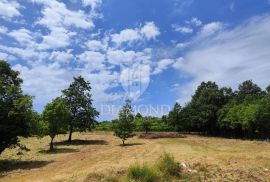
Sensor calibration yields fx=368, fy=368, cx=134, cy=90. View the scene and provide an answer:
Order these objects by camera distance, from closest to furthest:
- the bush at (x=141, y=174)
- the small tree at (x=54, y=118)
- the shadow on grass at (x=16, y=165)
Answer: the bush at (x=141, y=174) → the shadow on grass at (x=16, y=165) → the small tree at (x=54, y=118)

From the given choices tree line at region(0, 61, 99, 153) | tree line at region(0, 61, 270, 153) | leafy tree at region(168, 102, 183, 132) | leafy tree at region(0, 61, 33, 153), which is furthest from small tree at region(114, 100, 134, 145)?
leafy tree at region(168, 102, 183, 132)

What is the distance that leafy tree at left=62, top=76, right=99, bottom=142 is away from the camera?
172 ft

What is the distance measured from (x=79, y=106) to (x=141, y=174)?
3724cm

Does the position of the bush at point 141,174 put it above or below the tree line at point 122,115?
below

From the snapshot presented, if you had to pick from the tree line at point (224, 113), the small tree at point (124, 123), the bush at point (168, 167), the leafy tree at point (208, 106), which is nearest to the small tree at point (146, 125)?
the tree line at point (224, 113)

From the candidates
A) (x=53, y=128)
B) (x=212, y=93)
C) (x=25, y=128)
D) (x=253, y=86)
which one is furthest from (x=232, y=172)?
(x=253, y=86)

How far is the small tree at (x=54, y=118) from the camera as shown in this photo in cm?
3875

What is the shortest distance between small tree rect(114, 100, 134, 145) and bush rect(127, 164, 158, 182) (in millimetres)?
27183

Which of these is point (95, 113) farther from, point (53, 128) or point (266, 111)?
point (266, 111)

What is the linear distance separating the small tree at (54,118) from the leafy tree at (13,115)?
8.98m

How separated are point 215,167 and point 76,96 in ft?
117

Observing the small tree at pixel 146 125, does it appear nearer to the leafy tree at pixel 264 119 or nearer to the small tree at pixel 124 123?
the leafy tree at pixel 264 119

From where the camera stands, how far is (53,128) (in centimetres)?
3888

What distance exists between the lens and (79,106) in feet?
175
